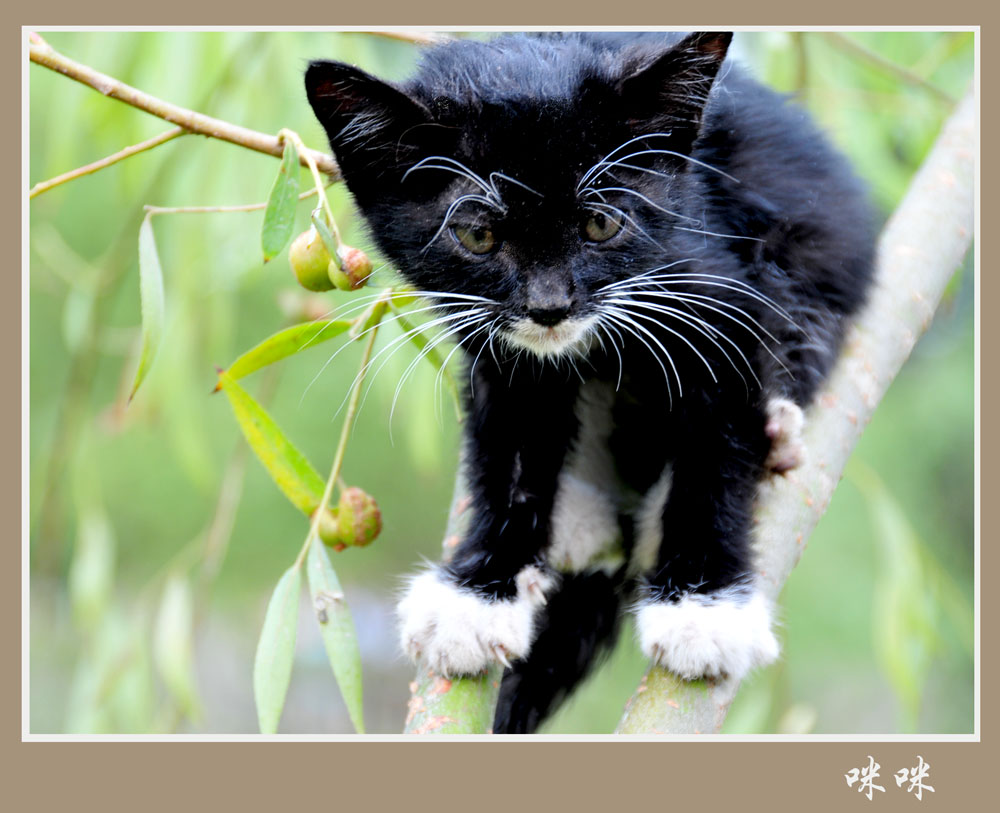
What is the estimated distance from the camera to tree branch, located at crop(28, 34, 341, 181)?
62.9 inches

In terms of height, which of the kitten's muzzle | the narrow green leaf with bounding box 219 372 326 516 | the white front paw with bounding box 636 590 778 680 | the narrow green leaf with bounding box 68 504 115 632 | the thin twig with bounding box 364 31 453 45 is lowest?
the narrow green leaf with bounding box 68 504 115 632

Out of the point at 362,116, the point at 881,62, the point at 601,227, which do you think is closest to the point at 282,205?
the point at 362,116

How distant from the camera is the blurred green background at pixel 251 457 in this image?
240 centimetres

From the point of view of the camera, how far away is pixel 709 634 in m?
1.70

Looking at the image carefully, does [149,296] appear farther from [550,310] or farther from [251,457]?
[251,457]

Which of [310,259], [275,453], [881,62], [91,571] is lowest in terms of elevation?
[91,571]

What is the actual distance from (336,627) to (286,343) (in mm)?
498

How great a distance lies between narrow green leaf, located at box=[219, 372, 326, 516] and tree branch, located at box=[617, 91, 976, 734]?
2.16 ft

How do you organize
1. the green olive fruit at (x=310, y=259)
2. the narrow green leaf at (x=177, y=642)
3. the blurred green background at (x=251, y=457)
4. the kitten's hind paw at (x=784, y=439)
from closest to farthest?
the green olive fruit at (x=310, y=259), the kitten's hind paw at (x=784, y=439), the narrow green leaf at (x=177, y=642), the blurred green background at (x=251, y=457)

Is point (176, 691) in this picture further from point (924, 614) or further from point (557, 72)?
point (924, 614)

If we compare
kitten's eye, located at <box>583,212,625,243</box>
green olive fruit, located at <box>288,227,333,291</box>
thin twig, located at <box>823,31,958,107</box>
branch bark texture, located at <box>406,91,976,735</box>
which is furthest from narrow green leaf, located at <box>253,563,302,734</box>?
thin twig, located at <box>823,31,958,107</box>

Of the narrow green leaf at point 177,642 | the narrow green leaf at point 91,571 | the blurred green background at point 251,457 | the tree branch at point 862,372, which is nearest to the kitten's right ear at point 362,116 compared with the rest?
the blurred green background at point 251,457

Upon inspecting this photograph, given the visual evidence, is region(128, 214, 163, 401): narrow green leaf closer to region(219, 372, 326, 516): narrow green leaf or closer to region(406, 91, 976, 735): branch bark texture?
region(219, 372, 326, 516): narrow green leaf

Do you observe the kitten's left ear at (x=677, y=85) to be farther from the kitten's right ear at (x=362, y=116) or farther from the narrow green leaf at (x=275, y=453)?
the narrow green leaf at (x=275, y=453)
